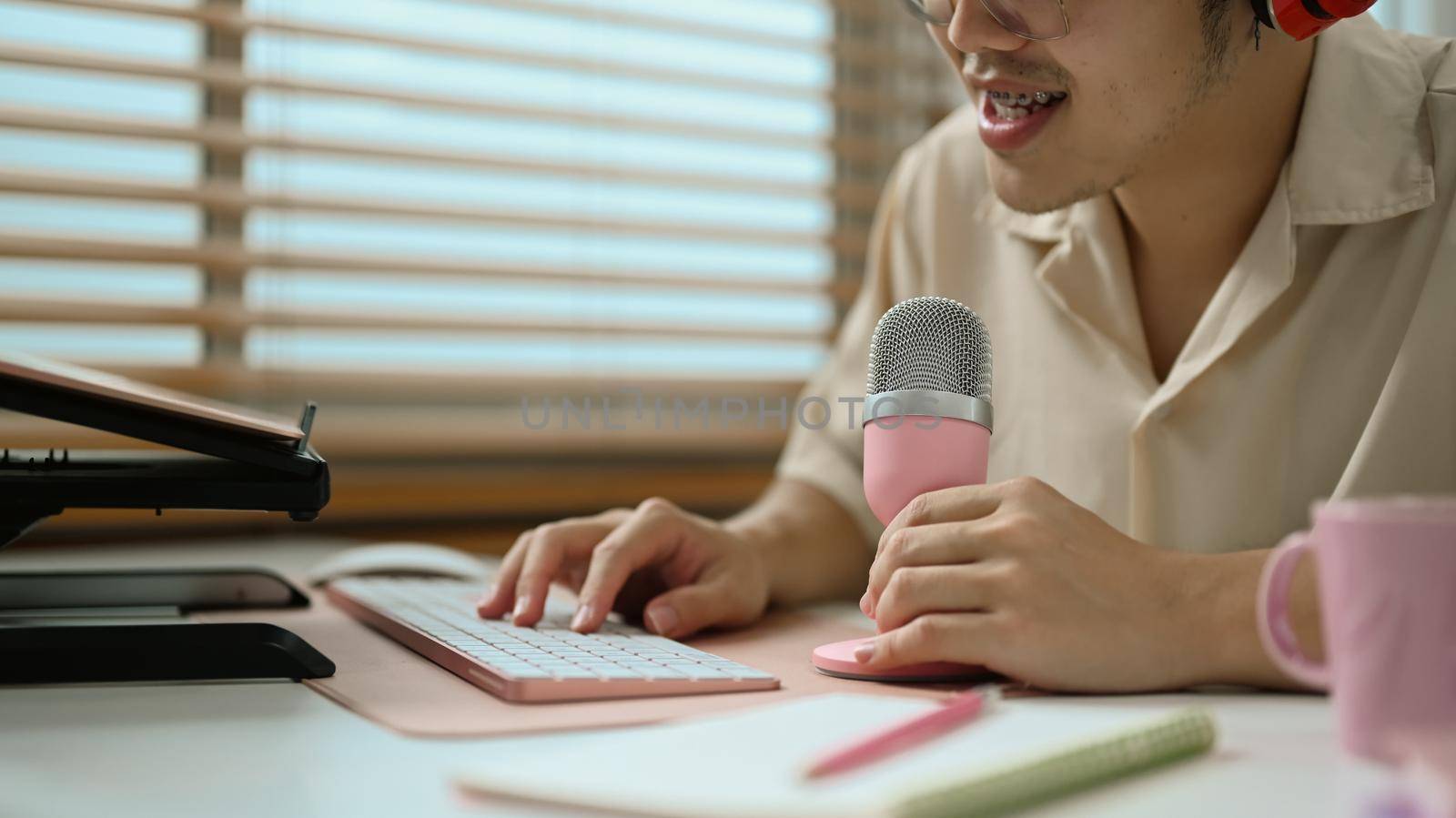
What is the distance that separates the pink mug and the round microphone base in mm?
255

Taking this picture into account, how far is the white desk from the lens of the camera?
0.52 metres

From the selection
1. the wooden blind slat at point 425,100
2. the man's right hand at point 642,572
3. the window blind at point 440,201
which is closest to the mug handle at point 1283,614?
the man's right hand at point 642,572

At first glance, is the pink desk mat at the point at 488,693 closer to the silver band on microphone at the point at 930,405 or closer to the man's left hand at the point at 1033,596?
the man's left hand at the point at 1033,596

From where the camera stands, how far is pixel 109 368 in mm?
1716

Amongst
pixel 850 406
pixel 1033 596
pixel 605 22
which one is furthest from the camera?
pixel 605 22

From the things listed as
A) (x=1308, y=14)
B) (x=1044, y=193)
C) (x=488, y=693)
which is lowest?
(x=488, y=693)

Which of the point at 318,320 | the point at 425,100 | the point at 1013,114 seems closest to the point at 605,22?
the point at 425,100

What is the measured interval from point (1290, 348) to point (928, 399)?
451 millimetres

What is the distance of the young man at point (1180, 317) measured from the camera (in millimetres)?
966

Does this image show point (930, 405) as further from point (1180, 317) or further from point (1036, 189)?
point (1180, 317)

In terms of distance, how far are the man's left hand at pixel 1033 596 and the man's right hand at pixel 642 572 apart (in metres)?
0.22

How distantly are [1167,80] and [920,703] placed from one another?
0.64 meters

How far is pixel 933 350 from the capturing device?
0.76m

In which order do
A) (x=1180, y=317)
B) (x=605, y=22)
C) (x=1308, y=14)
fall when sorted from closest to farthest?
(x=1308, y=14), (x=1180, y=317), (x=605, y=22)
